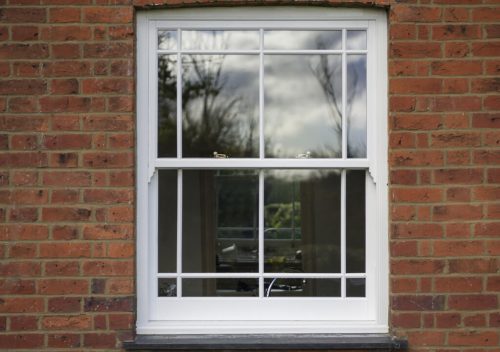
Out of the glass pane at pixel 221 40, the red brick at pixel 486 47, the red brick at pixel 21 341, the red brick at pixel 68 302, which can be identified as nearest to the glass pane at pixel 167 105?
the glass pane at pixel 221 40

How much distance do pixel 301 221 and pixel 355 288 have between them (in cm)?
50

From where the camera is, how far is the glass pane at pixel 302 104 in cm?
348

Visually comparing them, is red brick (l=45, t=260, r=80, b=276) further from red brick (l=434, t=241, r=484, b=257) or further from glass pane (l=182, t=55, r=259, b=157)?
red brick (l=434, t=241, r=484, b=257)

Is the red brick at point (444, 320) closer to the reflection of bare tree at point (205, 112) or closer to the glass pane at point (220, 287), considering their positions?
the glass pane at point (220, 287)

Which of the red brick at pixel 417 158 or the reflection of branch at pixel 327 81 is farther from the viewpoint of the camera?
the reflection of branch at pixel 327 81

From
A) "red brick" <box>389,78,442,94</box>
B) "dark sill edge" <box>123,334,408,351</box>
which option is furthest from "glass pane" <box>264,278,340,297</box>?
"red brick" <box>389,78,442,94</box>

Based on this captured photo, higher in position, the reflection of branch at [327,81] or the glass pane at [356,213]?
the reflection of branch at [327,81]

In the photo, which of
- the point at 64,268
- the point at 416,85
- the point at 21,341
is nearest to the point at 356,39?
the point at 416,85

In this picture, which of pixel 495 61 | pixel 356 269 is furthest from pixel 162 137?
pixel 495 61

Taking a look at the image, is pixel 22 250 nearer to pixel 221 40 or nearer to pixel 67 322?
pixel 67 322

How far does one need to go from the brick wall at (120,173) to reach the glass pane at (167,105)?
21cm

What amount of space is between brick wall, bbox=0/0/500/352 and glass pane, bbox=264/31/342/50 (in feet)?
1.12

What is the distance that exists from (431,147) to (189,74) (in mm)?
1444

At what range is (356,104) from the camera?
11.4 feet
